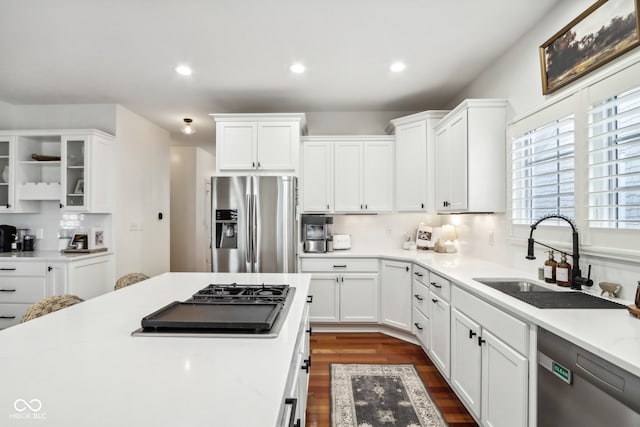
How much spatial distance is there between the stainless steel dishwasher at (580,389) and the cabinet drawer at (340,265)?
216 centimetres

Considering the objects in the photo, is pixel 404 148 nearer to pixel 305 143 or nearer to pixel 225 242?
pixel 305 143

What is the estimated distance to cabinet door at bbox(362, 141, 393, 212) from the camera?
371 centimetres

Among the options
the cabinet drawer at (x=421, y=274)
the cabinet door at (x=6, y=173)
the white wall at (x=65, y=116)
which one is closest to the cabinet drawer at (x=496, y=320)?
the cabinet drawer at (x=421, y=274)

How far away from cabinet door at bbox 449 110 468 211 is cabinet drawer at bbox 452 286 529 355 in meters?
0.99

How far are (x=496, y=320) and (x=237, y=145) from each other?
2963 millimetres

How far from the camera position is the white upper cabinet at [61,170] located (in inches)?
137

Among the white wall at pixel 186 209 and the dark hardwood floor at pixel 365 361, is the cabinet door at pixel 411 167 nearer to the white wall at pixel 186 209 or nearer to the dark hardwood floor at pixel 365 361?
the dark hardwood floor at pixel 365 361

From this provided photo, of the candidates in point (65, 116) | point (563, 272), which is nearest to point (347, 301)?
point (563, 272)

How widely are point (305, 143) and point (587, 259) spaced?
2841 millimetres

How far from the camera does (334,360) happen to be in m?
2.81

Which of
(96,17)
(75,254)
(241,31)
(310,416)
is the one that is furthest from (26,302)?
(241,31)

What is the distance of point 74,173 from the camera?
11.6ft

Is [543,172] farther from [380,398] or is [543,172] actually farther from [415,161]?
[380,398]

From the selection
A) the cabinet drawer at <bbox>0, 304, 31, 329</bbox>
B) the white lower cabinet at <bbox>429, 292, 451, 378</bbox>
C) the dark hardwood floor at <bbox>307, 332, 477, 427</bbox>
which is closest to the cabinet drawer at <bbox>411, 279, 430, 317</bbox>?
the white lower cabinet at <bbox>429, 292, 451, 378</bbox>
